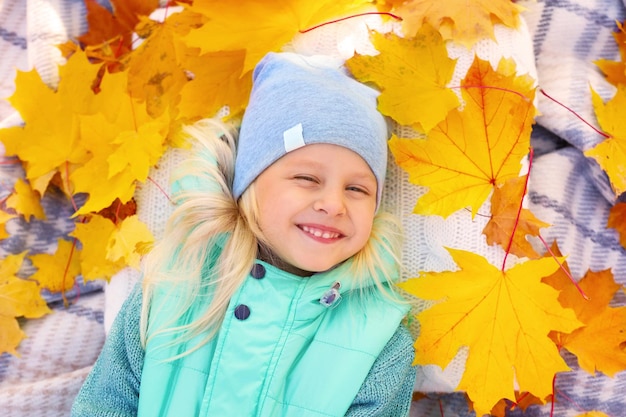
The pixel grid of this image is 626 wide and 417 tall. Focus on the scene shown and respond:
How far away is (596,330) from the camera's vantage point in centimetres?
128

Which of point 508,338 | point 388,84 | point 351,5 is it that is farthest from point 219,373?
point 351,5

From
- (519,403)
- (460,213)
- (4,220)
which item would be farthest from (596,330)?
(4,220)

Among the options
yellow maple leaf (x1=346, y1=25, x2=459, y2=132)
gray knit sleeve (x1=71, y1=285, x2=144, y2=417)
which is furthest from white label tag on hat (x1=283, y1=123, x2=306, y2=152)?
gray knit sleeve (x1=71, y1=285, x2=144, y2=417)

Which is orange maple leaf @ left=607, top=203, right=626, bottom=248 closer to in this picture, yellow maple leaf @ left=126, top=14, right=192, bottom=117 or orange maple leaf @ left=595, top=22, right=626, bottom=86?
orange maple leaf @ left=595, top=22, right=626, bottom=86

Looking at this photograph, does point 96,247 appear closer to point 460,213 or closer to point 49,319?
point 49,319

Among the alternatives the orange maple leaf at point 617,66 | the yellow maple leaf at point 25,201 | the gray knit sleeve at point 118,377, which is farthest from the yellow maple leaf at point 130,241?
the orange maple leaf at point 617,66

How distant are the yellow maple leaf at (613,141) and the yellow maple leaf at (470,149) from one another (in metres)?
0.22

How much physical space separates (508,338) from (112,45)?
3.71ft

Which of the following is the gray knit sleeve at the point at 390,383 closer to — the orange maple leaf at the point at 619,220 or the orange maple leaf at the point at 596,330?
the orange maple leaf at the point at 596,330

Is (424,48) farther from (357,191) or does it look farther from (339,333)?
(339,333)

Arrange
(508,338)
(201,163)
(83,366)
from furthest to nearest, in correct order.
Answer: (83,366) → (201,163) → (508,338)

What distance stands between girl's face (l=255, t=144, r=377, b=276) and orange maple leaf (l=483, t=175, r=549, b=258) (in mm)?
262

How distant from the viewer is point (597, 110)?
138cm

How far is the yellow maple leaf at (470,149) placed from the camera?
47.3 inches
